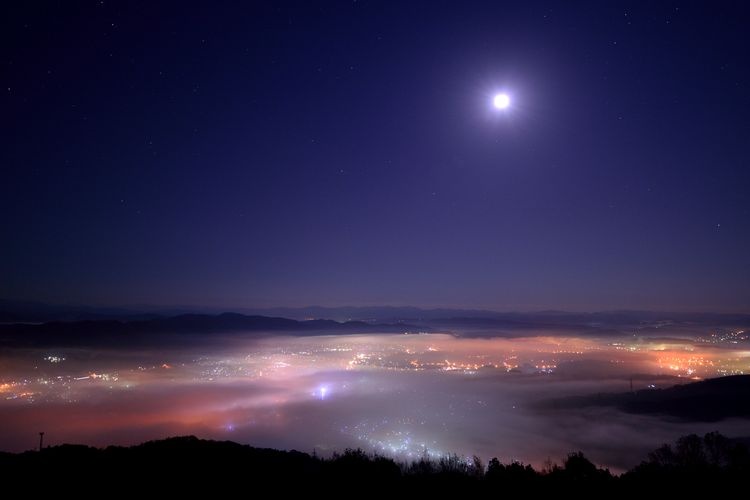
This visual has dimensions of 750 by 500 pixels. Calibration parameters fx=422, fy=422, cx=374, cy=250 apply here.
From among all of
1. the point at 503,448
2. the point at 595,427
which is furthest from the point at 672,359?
the point at 503,448

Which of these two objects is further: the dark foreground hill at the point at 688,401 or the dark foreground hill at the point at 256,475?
the dark foreground hill at the point at 688,401

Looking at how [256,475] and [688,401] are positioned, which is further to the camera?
[688,401]

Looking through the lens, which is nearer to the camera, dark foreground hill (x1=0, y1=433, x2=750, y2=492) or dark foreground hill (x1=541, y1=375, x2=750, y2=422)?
dark foreground hill (x1=0, y1=433, x2=750, y2=492)

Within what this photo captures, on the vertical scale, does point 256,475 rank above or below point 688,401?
above

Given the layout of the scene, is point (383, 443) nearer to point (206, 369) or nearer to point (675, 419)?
point (675, 419)
